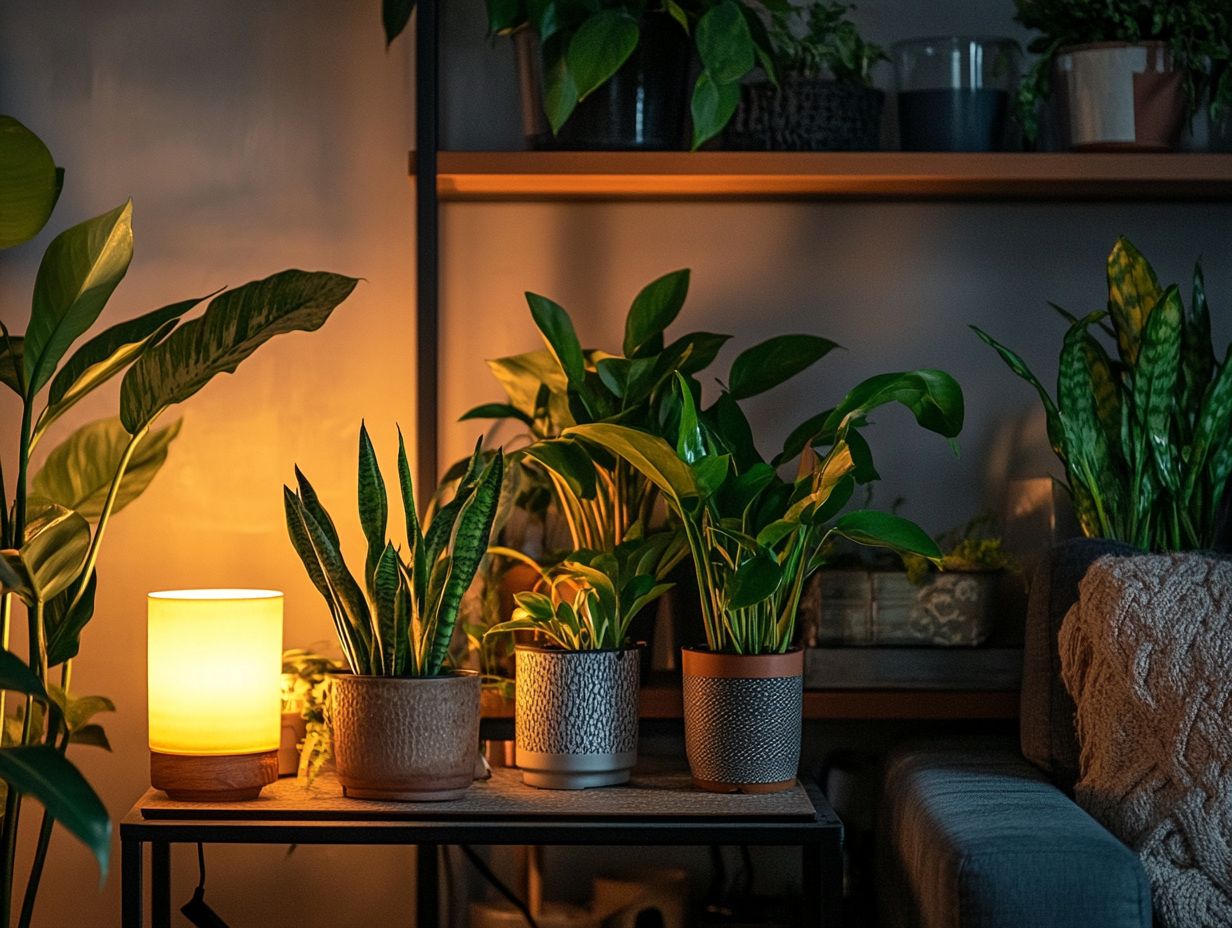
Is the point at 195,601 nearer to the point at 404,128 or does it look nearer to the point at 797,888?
the point at 404,128

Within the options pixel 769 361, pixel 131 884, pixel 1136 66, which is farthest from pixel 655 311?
pixel 131 884

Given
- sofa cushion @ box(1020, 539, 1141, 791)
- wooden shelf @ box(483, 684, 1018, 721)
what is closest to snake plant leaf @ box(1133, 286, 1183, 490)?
sofa cushion @ box(1020, 539, 1141, 791)

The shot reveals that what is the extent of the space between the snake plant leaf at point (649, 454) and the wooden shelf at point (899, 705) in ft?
1.29

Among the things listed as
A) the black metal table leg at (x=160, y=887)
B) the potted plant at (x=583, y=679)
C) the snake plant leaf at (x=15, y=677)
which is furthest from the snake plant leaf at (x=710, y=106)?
the black metal table leg at (x=160, y=887)

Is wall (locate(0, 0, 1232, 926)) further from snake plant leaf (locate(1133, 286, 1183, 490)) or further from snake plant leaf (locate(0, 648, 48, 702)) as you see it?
snake plant leaf (locate(0, 648, 48, 702))

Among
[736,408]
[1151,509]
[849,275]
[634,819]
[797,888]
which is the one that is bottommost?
[797,888]

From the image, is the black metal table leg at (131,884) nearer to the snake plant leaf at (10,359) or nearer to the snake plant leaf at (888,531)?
the snake plant leaf at (10,359)

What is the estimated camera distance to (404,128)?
2.15 meters

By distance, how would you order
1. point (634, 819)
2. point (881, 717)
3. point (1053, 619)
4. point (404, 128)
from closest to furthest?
point (634, 819) < point (1053, 619) < point (881, 717) < point (404, 128)

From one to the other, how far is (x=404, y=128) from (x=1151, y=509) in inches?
48.7

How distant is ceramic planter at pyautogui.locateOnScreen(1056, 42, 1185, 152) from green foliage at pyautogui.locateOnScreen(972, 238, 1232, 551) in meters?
0.16

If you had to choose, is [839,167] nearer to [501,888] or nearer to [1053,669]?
[1053,669]

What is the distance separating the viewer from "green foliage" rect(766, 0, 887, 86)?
1.94 m

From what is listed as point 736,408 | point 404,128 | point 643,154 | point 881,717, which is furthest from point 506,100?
point 881,717
